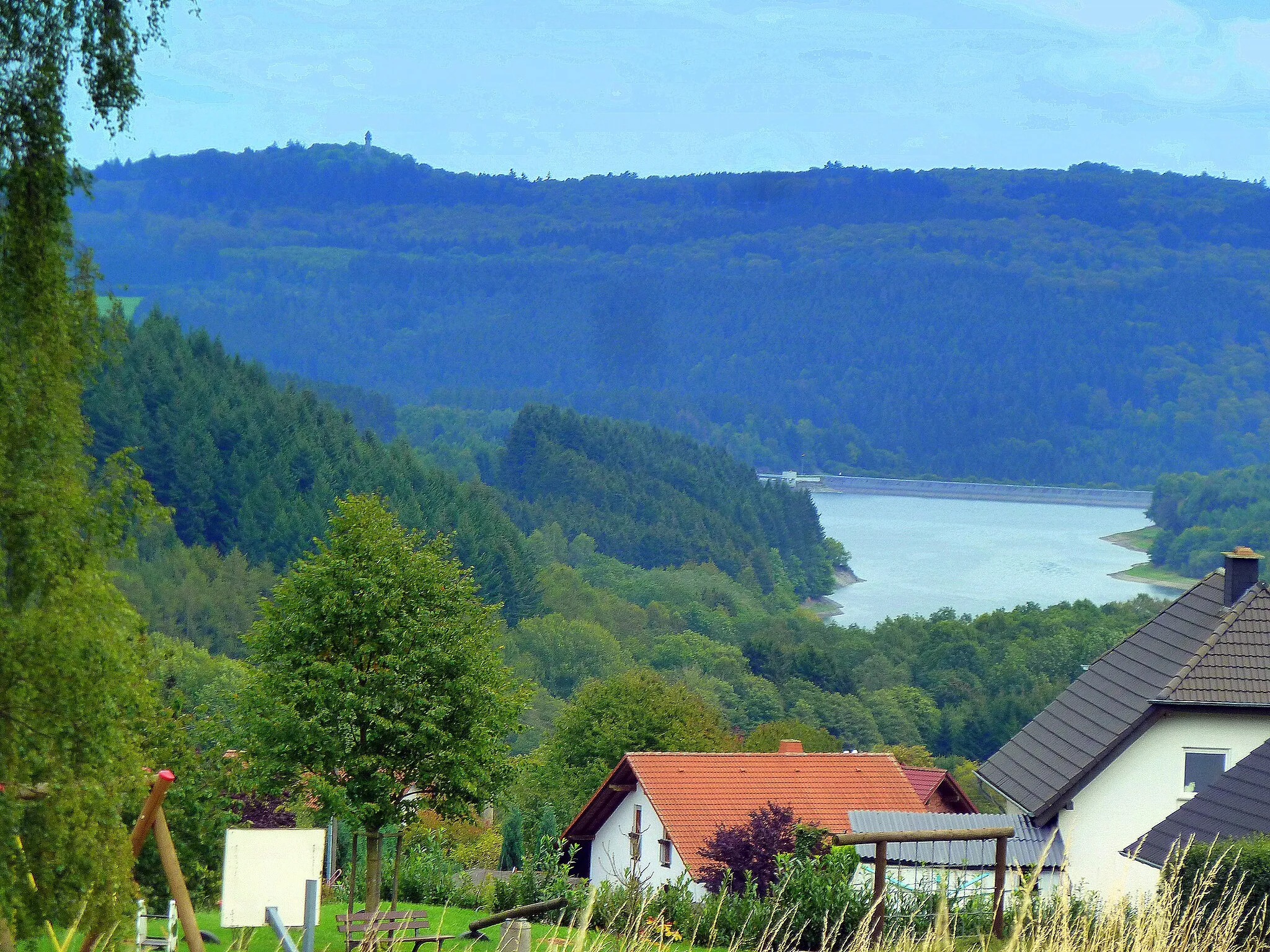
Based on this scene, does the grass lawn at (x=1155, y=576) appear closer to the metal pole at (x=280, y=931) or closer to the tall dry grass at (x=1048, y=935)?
the tall dry grass at (x=1048, y=935)

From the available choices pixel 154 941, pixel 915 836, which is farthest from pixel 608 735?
pixel 915 836

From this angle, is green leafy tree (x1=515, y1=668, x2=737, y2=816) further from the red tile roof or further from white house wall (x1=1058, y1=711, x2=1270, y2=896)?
white house wall (x1=1058, y1=711, x2=1270, y2=896)

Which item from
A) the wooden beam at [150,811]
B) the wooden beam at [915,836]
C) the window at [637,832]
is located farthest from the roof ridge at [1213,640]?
the wooden beam at [150,811]

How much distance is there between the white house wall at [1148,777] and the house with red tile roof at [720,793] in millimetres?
7577

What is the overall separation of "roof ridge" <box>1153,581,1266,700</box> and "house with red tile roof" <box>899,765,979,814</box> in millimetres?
13687

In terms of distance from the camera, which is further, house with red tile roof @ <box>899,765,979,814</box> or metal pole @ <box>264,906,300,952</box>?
house with red tile roof @ <box>899,765,979,814</box>

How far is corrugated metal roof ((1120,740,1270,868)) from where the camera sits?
1330 centimetres

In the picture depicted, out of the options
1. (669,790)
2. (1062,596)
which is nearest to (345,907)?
(669,790)

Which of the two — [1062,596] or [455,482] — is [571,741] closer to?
[455,482]

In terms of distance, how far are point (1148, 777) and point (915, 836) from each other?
11.5 meters

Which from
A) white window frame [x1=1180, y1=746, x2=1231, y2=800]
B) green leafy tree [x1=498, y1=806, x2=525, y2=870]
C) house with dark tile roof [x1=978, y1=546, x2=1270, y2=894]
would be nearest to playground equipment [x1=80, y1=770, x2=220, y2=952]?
house with dark tile roof [x1=978, y1=546, x2=1270, y2=894]

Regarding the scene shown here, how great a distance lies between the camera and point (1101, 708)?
18797 millimetres

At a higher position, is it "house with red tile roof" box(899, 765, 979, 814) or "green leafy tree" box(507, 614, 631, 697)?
"house with red tile roof" box(899, 765, 979, 814)

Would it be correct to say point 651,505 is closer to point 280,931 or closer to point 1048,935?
point 1048,935
